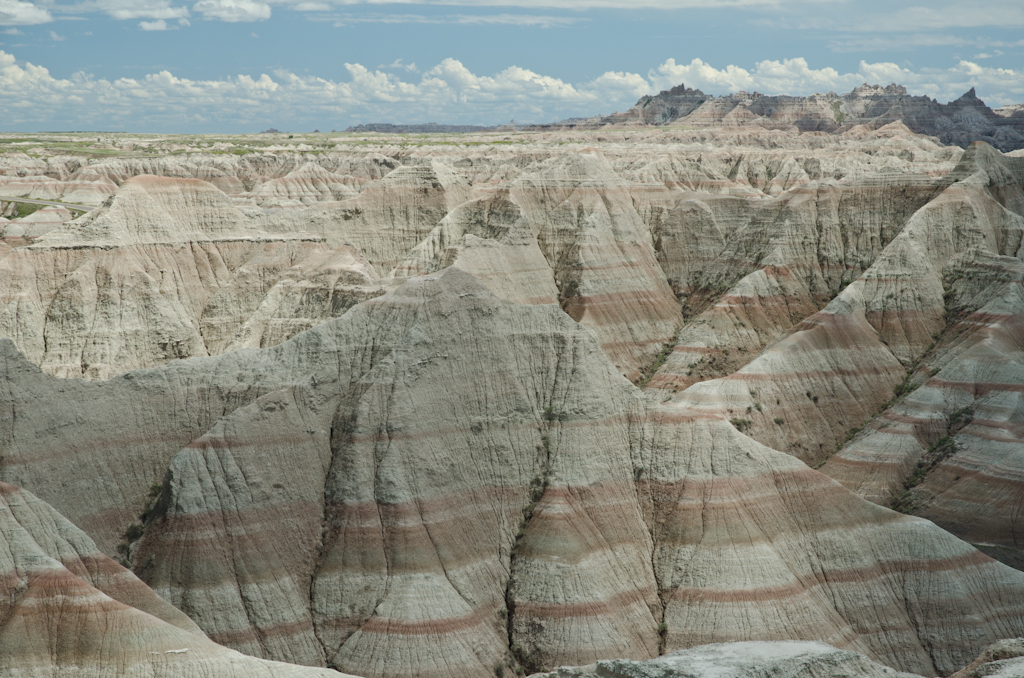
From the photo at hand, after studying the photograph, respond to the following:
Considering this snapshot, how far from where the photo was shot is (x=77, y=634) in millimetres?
33500

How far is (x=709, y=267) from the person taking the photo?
103 meters

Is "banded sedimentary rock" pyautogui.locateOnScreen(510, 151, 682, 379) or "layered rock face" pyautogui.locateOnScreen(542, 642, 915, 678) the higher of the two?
"banded sedimentary rock" pyautogui.locateOnScreen(510, 151, 682, 379)

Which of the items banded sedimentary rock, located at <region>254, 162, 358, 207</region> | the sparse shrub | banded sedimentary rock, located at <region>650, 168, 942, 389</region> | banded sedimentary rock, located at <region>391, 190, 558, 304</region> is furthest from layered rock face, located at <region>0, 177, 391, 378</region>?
banded sedimentary rock, located at <region>254, 162, 358, 207</region>

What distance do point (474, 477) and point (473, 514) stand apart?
1890 mm

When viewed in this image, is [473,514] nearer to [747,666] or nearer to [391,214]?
[747,666]

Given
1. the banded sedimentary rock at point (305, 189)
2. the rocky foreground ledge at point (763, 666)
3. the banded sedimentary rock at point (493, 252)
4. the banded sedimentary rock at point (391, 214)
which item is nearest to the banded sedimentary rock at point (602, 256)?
the banded sedimentary rock at point (493, 252)

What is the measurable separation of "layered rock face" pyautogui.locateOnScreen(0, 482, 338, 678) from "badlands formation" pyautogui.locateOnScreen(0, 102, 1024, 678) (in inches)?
4.2

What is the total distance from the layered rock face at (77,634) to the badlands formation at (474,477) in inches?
4.2

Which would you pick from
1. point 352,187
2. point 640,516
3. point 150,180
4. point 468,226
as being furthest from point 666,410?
point 352,187

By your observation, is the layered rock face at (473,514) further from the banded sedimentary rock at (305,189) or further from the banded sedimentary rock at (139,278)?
the banded sedimentary rock at (305,189)

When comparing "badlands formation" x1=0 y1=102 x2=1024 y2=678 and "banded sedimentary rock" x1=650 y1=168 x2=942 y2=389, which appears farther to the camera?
"banded sedimentary rock" x1=650 y1=168 x2=942 y2=389

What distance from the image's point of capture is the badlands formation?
4228cm

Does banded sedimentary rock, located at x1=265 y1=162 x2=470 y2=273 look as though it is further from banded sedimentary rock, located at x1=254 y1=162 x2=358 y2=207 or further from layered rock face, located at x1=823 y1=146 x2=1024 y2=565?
layered rock face, located at x1=823 y1=146 x2=1024 y2=565

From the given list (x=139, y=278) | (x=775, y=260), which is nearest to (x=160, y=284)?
(x=139, y=278)
